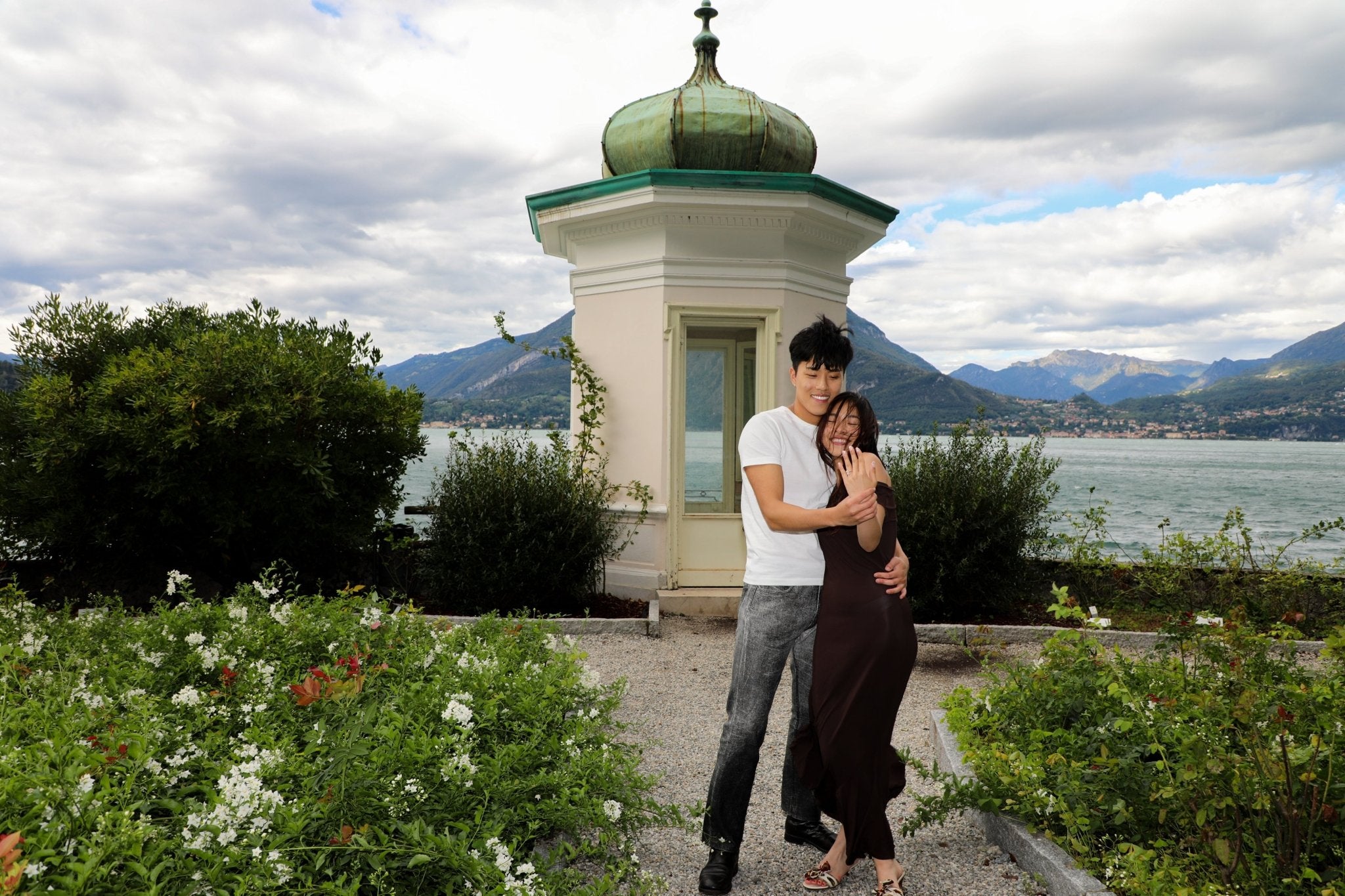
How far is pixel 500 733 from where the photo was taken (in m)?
3.62

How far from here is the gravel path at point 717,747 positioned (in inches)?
130

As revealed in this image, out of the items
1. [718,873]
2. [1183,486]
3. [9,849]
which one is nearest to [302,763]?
[9,849]

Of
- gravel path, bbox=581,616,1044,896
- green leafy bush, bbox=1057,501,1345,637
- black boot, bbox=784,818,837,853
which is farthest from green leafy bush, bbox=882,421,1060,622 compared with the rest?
black boot, bbox=784,818,837,853

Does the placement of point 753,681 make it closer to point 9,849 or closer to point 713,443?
point 9,849

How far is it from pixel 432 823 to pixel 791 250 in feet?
21.3

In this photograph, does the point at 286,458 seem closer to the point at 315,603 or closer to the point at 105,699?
the point at 315,603

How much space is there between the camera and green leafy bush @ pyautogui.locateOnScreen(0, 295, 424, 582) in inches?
263

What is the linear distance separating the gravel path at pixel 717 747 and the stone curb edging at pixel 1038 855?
0.18ft

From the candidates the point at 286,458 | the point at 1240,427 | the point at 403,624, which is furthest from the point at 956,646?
the point at 1240,427

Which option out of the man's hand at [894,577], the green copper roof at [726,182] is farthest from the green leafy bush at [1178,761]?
the green copper roof at [726,182]

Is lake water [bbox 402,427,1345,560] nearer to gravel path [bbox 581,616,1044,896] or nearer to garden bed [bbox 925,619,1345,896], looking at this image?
gravel path [bbox 581,616,1044,896]

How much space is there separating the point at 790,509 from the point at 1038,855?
1.66 metres

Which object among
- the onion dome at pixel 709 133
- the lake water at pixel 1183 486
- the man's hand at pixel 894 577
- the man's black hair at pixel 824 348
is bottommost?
the lake water at pixel 1183 486

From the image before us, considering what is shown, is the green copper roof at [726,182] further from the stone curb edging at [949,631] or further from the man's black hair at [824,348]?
the man's black hair at [824,348]
